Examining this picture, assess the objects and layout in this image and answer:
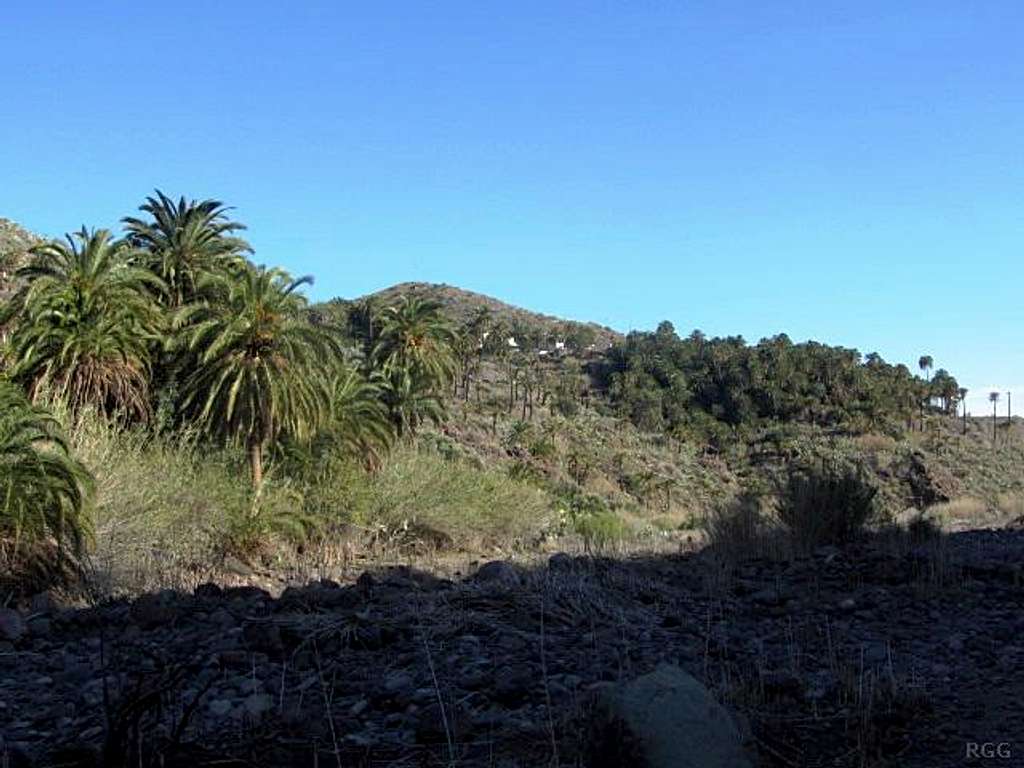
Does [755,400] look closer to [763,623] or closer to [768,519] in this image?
[768,519]

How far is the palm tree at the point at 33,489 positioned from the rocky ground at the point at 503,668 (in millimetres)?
4996

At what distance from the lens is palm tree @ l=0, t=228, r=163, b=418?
2355 cm

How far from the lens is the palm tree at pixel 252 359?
25.2 m

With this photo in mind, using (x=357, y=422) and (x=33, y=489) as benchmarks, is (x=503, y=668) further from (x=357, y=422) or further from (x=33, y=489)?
(x=357, y=422)

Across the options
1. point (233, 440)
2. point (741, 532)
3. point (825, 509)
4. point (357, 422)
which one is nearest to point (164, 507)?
point (233, 440)

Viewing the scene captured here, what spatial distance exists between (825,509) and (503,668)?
32.9ft

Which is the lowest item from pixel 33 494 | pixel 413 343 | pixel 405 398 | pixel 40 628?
pixel 40 628

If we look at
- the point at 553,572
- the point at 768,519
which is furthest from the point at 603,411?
the point at 553,572

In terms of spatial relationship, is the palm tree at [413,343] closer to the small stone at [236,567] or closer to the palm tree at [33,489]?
the small stone at [236,567]

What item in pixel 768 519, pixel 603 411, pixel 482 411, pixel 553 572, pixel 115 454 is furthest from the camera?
pixel 603 411

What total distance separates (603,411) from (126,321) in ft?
184

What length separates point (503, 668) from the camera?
20.8ft

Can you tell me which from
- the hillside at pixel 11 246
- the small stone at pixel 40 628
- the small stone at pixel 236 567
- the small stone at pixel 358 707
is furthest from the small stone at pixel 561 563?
the hillside at pixel 11 246

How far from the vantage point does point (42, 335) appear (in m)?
23.4
